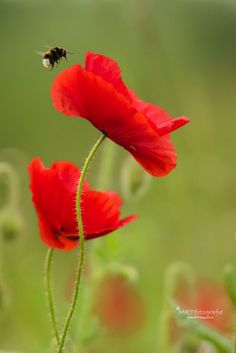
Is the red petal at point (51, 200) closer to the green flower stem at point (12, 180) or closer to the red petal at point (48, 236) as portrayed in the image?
the red petal at point (48, 236)

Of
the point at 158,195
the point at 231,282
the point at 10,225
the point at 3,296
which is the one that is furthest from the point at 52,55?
the point at 158,195

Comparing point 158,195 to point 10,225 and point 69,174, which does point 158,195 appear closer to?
point 10,225

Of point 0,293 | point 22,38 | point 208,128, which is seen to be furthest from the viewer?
point 22,38

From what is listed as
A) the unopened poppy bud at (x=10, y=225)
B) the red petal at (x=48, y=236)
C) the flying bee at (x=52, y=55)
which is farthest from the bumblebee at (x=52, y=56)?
the unopened poppy bud at (x=10, y=225)

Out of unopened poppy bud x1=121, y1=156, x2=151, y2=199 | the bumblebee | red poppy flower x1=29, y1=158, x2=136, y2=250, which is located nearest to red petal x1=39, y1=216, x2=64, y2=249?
red poppy flower x1=29, y1=158, x2=136, y2=250

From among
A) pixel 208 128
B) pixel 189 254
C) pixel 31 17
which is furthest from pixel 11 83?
pixel 208 128

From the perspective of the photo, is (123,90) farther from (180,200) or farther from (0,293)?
(180,200)

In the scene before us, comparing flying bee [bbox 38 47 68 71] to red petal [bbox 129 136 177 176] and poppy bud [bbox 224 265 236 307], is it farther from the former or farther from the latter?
poppy bud [bbox 224 265 236 307]
